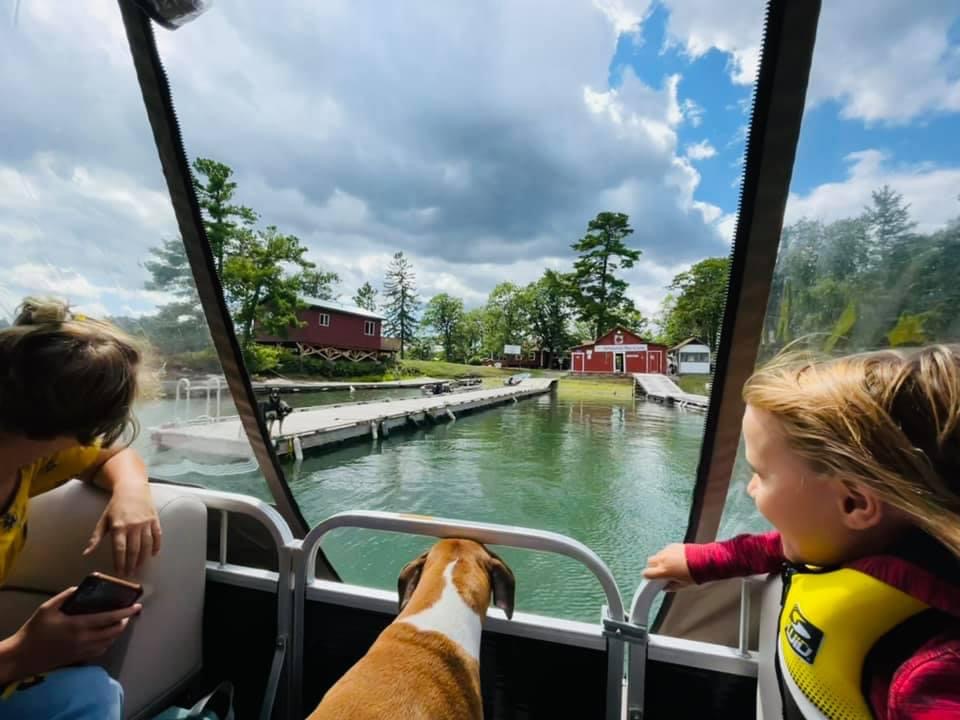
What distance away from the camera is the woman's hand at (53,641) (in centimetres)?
48

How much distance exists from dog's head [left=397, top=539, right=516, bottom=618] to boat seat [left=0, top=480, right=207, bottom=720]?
1.24 ft

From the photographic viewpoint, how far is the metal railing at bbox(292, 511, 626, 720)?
0.59 m

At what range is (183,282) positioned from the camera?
1.01 meters

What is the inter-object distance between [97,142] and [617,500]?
512 cm

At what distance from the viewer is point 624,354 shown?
2059cm

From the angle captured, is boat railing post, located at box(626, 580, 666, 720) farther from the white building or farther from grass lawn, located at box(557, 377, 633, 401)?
grass lawn, located at box(557, 377, 633, 401)

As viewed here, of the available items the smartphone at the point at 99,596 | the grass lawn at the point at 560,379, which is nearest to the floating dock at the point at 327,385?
the grass lawn at the point at 560,379

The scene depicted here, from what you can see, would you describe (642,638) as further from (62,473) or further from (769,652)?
(62,473)

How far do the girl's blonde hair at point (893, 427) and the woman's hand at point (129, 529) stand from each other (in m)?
0.85

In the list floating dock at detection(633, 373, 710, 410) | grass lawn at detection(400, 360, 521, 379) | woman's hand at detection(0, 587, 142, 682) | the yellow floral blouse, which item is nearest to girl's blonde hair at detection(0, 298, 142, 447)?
the yellow floral blouse

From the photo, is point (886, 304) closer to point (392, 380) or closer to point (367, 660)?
point (367, 660)

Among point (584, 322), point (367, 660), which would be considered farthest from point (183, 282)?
point (584, 322)

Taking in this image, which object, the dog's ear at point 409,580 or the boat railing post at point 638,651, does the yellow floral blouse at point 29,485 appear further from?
the boat railing post at point 638,651

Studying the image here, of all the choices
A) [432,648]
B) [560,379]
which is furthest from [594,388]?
[432,648]
